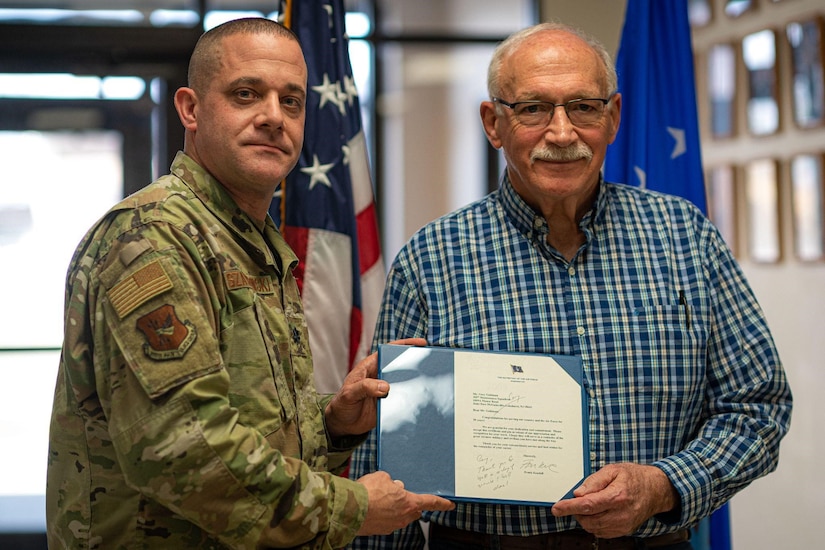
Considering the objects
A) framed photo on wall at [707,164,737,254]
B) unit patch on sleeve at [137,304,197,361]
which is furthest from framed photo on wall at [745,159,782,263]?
unit patch on sleeve at [137,304,197,361]

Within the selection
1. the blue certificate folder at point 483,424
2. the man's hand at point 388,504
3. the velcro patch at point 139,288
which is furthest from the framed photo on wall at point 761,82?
the velcro patch at point 139,288

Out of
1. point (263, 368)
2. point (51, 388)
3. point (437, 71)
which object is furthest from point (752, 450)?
point (51, 388)

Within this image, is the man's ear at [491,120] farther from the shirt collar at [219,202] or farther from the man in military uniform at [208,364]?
the shirt collar at [219,202]

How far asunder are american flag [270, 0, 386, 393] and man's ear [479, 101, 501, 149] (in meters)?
0.84

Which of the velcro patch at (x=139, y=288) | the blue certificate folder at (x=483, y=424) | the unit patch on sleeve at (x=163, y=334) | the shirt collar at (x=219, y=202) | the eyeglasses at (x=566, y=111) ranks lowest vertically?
the blue certificate folder at (x=483, y=424)

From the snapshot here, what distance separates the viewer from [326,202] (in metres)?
2.89

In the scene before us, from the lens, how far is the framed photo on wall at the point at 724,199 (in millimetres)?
4160

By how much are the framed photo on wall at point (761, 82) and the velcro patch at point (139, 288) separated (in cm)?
333

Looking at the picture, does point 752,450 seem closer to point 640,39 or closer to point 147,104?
point 640,39

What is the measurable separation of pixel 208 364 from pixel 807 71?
3201 mm

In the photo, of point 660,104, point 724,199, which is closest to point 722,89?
point 724,199

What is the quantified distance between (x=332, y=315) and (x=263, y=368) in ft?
4.37

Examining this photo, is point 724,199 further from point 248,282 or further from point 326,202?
point 248,282

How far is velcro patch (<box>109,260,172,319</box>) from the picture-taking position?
4.47ft
